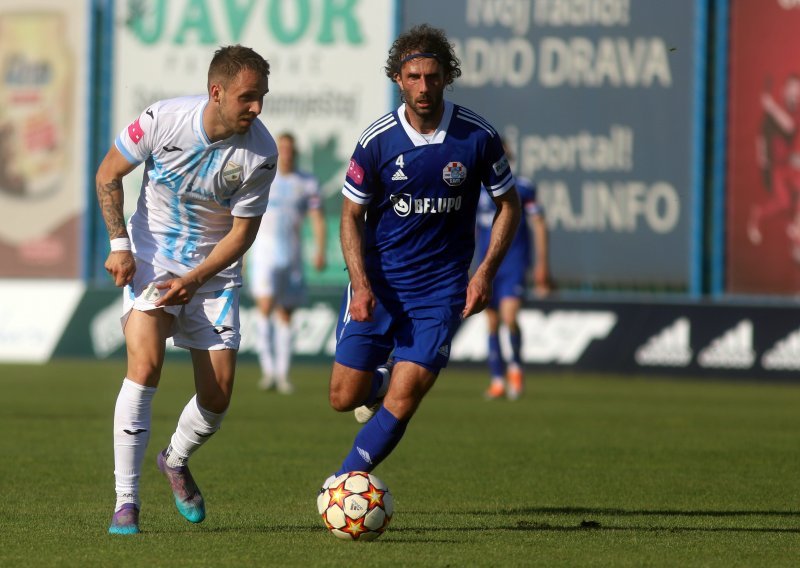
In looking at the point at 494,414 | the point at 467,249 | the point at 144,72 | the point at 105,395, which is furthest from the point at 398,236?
the point at 144,72

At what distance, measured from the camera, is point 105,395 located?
15.6 meters

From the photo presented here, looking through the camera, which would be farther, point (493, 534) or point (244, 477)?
point (244, 477)

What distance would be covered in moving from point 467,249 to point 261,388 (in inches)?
375

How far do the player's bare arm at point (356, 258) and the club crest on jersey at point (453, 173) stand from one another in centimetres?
41

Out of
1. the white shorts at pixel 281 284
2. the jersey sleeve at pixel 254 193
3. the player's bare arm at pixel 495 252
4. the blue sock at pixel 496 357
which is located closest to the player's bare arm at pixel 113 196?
the jersey sleeve at pixel 254 193

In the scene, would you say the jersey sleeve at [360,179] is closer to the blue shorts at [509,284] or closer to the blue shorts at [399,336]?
the blue shorts at [399,336]

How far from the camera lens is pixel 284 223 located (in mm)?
16984

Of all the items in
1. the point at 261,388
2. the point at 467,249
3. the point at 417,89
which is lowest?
the point at 261,388

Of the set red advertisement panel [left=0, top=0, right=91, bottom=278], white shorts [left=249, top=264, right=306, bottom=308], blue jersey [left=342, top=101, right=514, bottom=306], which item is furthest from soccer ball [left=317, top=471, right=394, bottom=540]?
red advertisement panel [left=0, top=0, right=91, bottom=278]

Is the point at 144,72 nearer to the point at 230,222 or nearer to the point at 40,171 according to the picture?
the point at 40,171

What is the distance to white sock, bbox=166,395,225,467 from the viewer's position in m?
7.34

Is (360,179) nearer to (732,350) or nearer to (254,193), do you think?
(254,193)

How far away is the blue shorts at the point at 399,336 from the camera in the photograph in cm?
738

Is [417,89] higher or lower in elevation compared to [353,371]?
higher
